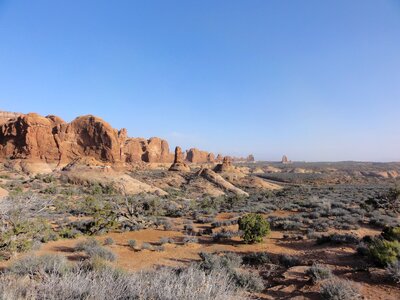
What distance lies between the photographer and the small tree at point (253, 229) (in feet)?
35.6

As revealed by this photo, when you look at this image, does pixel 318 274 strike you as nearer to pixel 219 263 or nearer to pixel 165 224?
pixel 219 263

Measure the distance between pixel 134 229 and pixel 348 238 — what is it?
10103 millimetres

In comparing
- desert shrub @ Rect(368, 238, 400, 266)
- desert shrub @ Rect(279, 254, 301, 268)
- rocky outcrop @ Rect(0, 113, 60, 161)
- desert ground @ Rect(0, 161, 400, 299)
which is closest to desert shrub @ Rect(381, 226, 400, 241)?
desert ground @ Rect(0, 161, 400, 299)

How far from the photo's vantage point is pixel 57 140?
41.5 meters

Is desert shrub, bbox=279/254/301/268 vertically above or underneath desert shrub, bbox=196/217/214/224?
above

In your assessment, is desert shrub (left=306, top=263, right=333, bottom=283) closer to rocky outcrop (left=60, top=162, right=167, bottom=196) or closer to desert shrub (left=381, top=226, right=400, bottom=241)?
desert shrub (left=381, top=226, right=400, bottom=241)

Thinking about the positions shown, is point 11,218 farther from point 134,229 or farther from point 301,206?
point 301,206

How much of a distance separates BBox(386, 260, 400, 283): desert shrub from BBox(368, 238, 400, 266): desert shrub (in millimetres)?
132

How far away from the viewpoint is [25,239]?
7918 mm

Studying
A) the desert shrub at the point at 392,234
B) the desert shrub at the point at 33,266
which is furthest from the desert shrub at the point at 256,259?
the desert shrub at the point at 33,266

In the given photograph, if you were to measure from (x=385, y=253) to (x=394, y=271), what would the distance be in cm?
96

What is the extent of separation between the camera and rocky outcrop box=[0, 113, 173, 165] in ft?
133

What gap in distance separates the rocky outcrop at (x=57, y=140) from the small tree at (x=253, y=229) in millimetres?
35631

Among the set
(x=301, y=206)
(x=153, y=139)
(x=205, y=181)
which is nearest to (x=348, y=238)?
(x=301, y=206)
